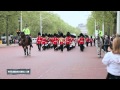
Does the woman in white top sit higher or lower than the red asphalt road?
higher

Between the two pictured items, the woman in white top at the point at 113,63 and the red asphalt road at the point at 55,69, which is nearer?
the woman in white top at the point at 113,63

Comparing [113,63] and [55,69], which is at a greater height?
[113,63]

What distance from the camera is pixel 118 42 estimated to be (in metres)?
7.16

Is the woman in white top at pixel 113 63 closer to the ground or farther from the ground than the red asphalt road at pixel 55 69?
farther from the ground

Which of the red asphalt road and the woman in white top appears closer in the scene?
the woman in white top

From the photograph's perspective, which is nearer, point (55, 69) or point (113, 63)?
point (113, 63)
